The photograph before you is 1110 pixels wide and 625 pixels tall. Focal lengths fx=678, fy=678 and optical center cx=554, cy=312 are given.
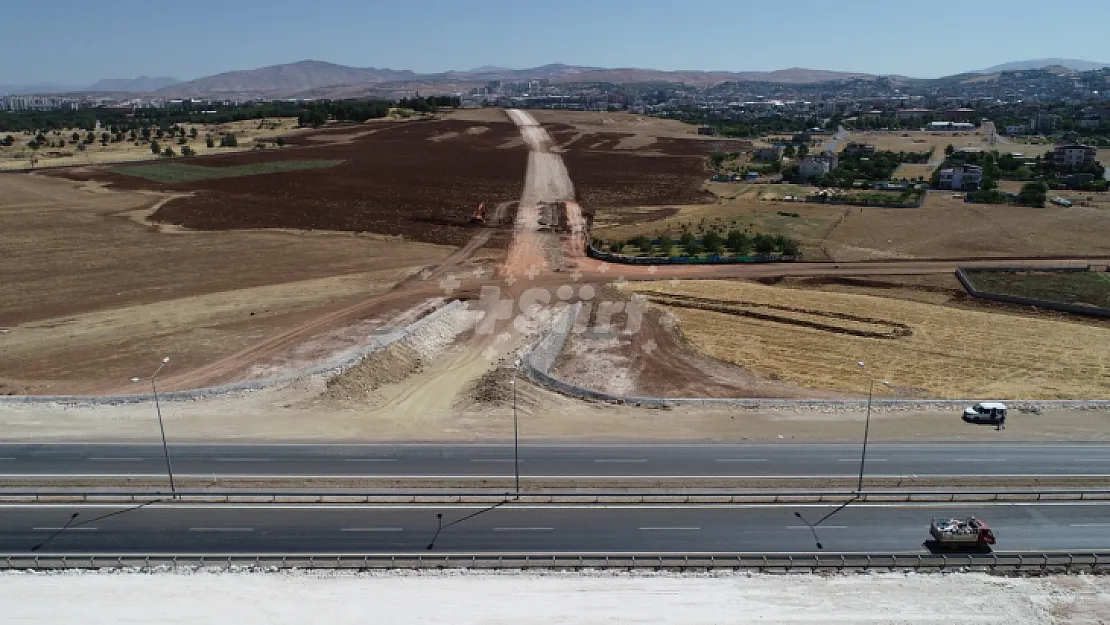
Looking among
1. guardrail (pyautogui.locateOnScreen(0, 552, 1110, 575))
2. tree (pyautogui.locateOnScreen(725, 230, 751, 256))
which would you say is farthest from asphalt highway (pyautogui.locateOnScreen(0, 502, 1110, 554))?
tree (pyautogui.locateOnScreen(725, 230, 751, 256))

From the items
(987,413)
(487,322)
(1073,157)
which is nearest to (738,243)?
(487,322)

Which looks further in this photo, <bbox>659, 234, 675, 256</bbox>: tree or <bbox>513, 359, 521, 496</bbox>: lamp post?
<bbox>659, 234, 675, 256</bbox>: tree

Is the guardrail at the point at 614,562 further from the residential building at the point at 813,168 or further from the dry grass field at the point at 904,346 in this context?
the residential building at the point at 813,168

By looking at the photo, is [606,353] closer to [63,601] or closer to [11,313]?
[63,601]

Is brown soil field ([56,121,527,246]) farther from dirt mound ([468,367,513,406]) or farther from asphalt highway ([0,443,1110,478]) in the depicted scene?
asphalt highway ([0,443,1110,478])

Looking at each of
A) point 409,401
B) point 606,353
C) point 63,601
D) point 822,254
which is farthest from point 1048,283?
point 63,601

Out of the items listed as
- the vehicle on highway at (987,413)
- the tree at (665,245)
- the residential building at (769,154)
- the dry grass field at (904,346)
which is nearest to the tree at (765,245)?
the tree at (665,245)
